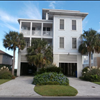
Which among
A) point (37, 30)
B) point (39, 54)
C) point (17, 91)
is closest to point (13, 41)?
point (39, 54)

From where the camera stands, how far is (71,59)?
66.1ft

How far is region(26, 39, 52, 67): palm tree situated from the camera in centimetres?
1730

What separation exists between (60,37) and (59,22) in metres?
2.47

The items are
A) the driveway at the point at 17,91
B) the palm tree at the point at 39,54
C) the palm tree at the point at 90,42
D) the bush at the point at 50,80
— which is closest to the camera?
the driveway at the point at 17,91

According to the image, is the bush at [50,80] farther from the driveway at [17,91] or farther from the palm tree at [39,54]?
the palm tree at [39,54]

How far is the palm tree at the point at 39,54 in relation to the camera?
17.3m

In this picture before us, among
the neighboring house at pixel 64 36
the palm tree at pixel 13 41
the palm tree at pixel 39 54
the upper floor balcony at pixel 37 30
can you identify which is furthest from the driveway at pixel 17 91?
the upper floor balcony at pixel 37 30

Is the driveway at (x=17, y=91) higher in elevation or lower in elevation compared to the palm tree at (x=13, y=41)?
lower

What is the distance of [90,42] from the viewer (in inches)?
712

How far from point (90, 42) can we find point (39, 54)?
24.2ft

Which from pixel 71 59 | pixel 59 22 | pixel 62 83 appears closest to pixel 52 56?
pixel 71 59

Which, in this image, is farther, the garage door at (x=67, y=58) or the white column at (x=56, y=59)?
the garage door at (x=67, y=58)

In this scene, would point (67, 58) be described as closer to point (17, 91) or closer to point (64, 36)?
point (64, 36)

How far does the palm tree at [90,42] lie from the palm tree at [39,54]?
5101mm
